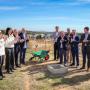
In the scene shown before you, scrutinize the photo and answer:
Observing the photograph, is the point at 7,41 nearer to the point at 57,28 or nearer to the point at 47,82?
the point at 47,82

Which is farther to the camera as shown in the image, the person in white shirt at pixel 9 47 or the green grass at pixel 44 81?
the person in white shirt at pixel 9 47

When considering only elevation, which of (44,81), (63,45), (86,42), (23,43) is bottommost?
(44,81)

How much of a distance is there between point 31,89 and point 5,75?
2492mm

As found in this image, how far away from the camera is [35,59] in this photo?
16.6 metres

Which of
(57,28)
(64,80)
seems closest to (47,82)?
(64,80)

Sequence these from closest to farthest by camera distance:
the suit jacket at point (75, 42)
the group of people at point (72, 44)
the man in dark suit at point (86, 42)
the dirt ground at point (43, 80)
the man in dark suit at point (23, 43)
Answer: the dirt ground at point (43, 80)
the man in dark suit at point (86, 42)
the group of people at point (72, 44)
the suit jacket at point (75, 42)
the man in dark suit at point (23, 43)

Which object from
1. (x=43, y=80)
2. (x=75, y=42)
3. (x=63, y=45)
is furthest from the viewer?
(x=63, y=45)

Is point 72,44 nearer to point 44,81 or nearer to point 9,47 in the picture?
point 9,47

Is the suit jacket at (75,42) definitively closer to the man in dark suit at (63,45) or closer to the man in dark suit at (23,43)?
the man in dark suit at (63,45)

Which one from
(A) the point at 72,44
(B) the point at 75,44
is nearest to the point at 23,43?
(A) the point at 72,44

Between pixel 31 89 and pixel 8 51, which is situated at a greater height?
pixel 8 51

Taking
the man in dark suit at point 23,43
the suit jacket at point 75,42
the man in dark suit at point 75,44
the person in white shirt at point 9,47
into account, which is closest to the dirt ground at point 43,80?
the person in white shirt at point 9,47

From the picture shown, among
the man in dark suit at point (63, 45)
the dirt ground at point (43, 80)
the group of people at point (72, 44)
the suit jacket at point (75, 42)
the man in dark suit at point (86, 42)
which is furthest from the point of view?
the man in dark suit at point (63, 45)

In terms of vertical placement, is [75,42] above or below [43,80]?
above
